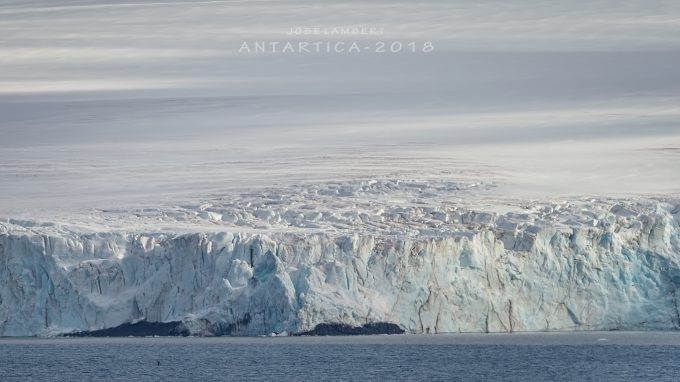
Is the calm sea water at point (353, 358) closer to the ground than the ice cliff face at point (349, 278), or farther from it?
closer to the ground

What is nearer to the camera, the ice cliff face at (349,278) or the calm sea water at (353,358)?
the calm sea water at (353,358)

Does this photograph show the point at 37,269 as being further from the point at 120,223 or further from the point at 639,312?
the point at 639,312

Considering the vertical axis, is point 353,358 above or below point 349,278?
below

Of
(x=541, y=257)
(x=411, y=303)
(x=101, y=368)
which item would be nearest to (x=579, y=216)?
(x=541, y=257)

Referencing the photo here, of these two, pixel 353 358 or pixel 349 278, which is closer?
pixel 353 358

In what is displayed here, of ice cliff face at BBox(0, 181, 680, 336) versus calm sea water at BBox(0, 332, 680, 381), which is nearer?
calm sea water at BBox(0, 332, 680, 381)
